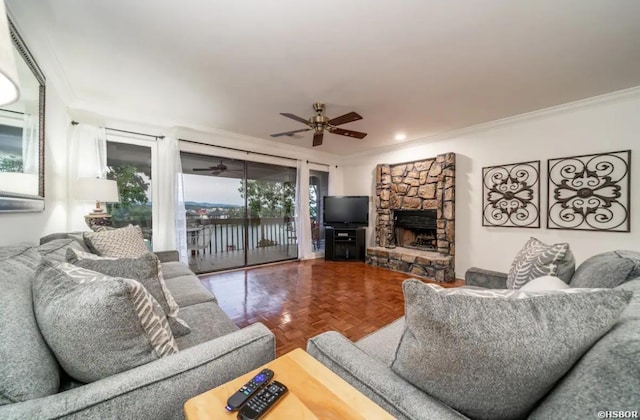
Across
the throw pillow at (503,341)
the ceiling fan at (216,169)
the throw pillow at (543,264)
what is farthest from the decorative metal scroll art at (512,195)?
the ceiling fan at (216,169)

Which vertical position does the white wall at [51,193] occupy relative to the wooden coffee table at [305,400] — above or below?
above

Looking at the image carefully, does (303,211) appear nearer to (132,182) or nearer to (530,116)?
(132,182)

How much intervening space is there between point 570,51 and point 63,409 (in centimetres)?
337

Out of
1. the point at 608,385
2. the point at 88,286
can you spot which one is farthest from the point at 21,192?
the point at 608,385

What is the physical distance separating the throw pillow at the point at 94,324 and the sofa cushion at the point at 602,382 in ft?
3.47

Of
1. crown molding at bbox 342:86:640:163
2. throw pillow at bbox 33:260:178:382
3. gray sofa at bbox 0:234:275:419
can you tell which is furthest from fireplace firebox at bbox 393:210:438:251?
throw pillow at bbox 33:260:178:382

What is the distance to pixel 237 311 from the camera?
2445mm

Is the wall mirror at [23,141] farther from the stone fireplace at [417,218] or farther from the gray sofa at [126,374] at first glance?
the stone fireplace at [417,218]

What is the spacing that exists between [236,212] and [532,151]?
4.46 meters

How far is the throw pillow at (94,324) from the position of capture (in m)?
0.65

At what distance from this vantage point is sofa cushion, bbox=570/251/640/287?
985 mm

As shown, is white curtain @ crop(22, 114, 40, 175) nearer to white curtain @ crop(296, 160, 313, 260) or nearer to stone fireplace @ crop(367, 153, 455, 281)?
white curtain @ crop(296, 160, 313, 260)

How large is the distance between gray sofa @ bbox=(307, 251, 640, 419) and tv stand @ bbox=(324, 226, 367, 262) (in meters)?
3.77

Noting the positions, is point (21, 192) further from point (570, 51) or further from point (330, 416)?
point (570, 51)
